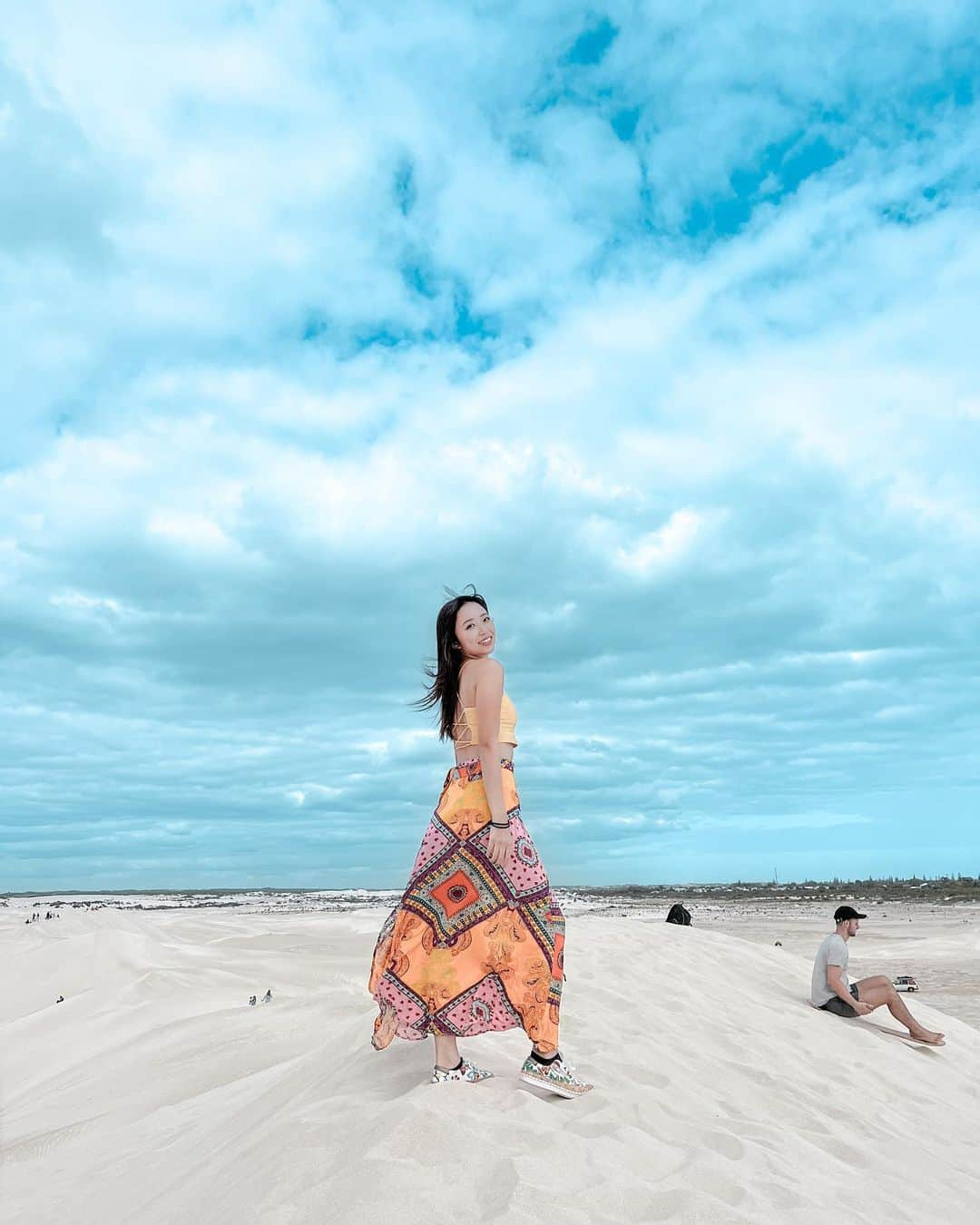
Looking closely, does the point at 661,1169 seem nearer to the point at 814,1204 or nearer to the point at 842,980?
the point at 814,1204

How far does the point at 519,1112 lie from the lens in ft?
13.3

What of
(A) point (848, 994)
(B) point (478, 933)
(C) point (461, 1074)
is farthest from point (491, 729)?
(A) point (848, 994)

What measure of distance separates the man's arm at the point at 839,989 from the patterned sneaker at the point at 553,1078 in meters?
5.69

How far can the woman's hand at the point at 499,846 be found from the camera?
4438mm

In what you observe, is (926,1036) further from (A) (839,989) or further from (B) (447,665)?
(B) (447,665)

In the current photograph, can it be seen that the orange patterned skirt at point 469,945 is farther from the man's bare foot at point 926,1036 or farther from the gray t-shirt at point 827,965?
the man's bare foot at point 926,1036

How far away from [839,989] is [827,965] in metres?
0.24

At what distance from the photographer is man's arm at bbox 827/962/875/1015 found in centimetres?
923

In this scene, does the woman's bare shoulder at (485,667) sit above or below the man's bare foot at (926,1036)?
above

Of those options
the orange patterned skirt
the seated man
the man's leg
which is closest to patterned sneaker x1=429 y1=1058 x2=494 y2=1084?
the orange patterned skirt

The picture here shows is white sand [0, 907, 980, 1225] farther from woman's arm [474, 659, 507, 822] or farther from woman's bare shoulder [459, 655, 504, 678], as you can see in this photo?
woman's bare shoulder [459, 655, 504, 678]

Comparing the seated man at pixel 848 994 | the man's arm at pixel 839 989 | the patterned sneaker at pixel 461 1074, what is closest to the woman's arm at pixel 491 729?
the patterned sneaker at pixel 461 1074

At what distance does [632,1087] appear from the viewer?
5.00m

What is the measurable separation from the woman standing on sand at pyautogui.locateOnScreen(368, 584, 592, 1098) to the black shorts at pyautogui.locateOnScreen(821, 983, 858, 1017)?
5.76 meters
